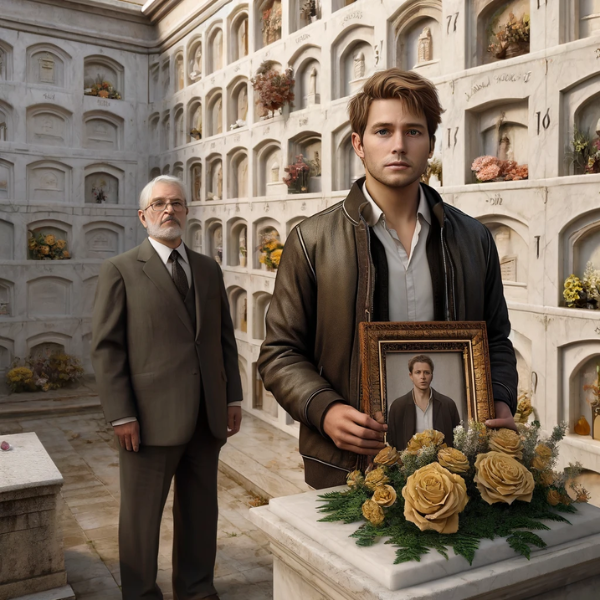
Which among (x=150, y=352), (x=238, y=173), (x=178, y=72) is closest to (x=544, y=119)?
(x=150, y=352)

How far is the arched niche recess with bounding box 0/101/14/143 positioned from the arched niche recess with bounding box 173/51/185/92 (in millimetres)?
2055

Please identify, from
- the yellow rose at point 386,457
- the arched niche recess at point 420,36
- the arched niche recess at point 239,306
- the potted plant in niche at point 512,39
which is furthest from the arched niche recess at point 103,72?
the yellow rose at point 386,457

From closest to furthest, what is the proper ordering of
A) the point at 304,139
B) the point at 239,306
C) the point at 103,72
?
the point at 304,139
the point at 239,306
the point at 103,72

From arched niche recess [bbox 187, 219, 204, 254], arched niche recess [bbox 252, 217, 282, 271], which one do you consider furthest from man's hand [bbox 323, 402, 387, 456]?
arched niche recess [bbox 187, 219, 204, 254]

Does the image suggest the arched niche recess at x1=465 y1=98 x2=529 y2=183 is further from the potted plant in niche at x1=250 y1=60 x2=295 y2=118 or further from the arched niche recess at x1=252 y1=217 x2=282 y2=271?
the arched niche recess at x1=252 y1=217 x2=282 y2=271

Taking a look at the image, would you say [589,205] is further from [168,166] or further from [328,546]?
[168,166]

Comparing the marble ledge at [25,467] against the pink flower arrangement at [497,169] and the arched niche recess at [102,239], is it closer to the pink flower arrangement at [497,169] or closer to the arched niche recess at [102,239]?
the pink flower arrangement at [497,169]

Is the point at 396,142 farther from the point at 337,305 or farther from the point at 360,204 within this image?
the point at 337,305

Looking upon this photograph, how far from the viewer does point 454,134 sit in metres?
4.23

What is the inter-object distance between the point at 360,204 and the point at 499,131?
3.08 metres

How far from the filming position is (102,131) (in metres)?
8.72

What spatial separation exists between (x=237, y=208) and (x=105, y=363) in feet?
15.3

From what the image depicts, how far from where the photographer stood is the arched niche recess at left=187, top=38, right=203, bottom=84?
780 centimetres

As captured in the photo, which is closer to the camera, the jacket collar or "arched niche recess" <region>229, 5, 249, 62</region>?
the jacket collar
